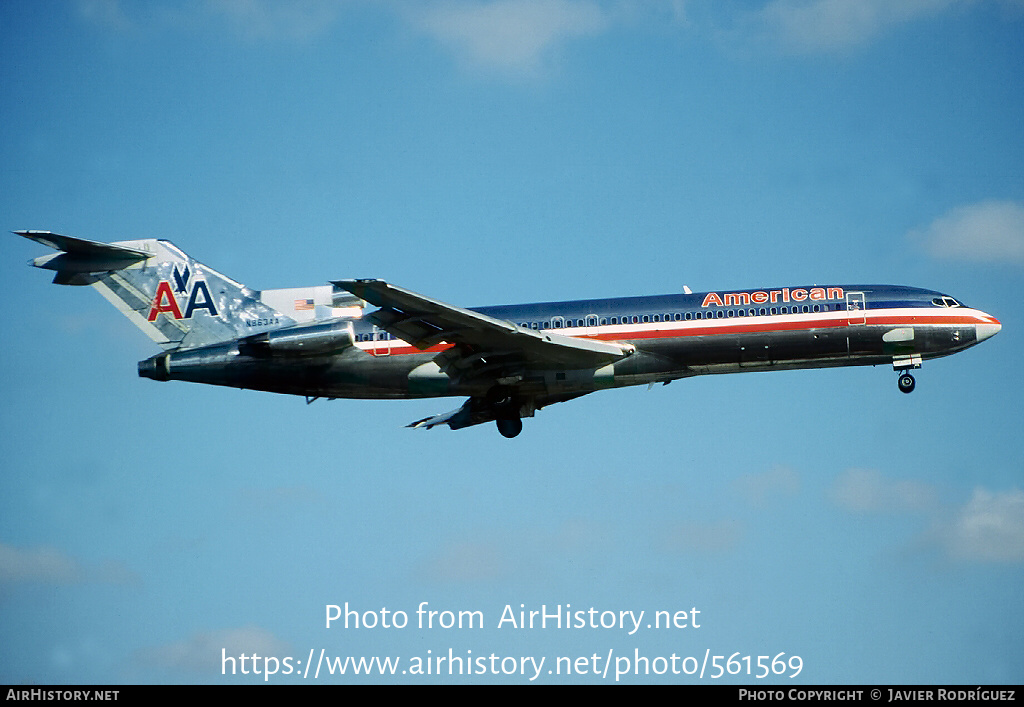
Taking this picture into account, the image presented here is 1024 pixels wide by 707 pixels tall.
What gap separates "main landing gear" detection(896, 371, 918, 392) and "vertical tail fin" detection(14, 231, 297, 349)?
19.7 m

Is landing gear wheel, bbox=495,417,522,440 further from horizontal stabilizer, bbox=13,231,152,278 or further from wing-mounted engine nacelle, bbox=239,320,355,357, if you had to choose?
horizontal stabilizer, bbox=13,231,152,278

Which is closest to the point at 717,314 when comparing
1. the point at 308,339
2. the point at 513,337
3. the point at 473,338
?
the point at 513,337

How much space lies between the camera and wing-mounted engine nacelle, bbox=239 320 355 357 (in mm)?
38094

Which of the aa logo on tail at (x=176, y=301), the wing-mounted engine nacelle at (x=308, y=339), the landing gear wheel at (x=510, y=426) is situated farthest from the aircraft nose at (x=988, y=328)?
the aa logo on tail at (x=176, y=301)

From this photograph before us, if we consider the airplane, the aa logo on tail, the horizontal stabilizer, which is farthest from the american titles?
the horizontal stabilizer

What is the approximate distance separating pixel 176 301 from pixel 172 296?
0.77 ft

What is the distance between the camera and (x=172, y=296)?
40.8m

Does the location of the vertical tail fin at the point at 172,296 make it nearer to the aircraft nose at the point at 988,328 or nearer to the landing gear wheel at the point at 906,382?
the landing gear wheel at the point at 906,382

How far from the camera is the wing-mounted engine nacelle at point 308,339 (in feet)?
125

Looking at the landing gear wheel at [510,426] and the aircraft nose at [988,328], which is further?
the landing gear wheel at [510,426]

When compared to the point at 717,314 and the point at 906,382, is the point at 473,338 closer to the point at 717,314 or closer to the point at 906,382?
the point at 717,314
